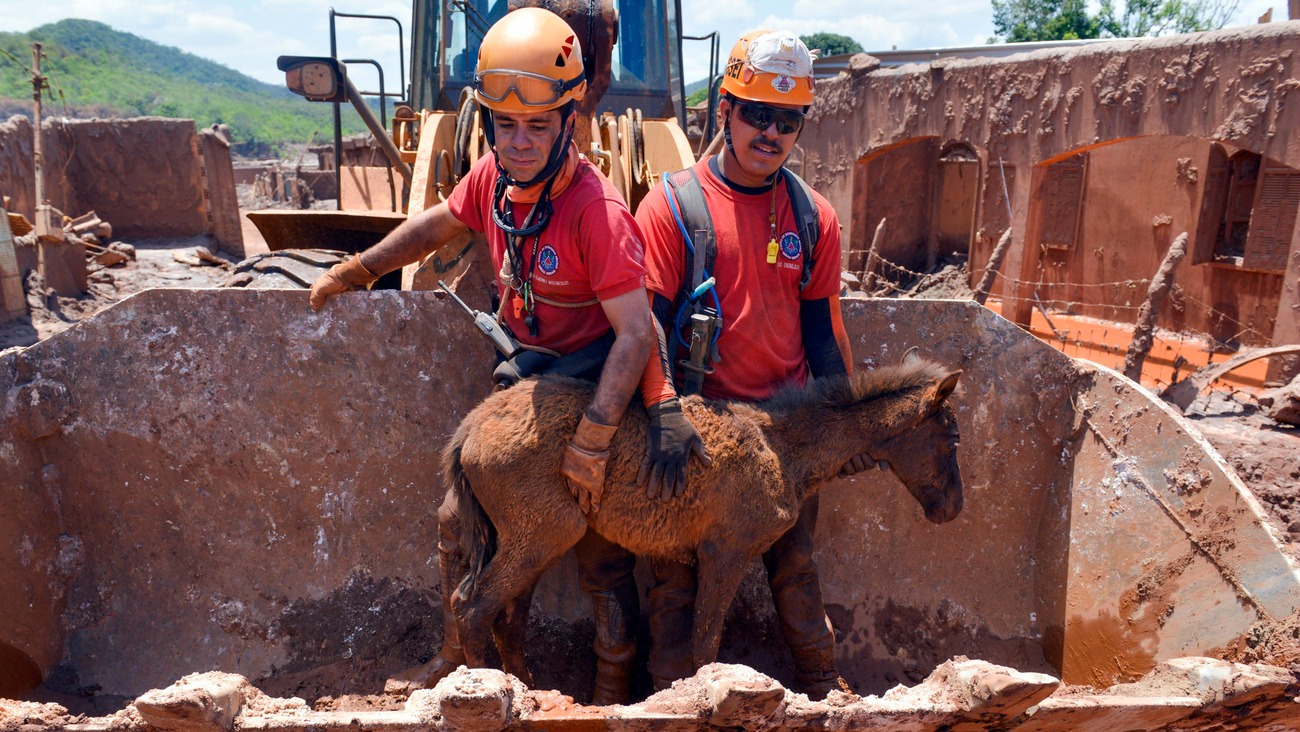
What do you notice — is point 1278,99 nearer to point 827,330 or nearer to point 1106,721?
point 827,330

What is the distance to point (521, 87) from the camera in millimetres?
2480

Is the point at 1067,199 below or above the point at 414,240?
above

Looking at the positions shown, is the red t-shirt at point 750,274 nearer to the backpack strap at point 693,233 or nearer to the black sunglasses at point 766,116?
the backpack strap at point 693,233

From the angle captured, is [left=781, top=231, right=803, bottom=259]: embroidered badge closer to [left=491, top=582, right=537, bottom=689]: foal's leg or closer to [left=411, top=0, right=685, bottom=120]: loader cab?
[left=491, top=582, right=537, bottom=689]: foal's leg

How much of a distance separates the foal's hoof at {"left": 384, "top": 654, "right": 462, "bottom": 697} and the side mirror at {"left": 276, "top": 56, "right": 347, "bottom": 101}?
2666mm

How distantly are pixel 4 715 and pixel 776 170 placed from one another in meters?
2.65

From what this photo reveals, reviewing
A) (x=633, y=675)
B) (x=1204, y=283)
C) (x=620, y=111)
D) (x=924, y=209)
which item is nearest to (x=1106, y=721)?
(x=633, y=675)

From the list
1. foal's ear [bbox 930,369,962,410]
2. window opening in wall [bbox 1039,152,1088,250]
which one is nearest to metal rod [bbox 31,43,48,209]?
foal's ear [bbox 930,369,962,410]

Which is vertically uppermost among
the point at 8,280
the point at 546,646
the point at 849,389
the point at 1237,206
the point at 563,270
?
the point at 1237,206

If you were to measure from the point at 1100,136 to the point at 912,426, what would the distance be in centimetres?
839

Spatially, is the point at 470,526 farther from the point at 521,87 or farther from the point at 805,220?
the point at 805,220

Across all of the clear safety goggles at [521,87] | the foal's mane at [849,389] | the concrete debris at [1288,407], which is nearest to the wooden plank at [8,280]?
the clear safety goggles at [521,87]

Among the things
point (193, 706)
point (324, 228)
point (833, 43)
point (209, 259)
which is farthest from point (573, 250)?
point (833, 43)

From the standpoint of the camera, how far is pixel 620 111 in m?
5.69
